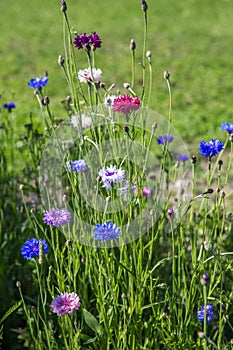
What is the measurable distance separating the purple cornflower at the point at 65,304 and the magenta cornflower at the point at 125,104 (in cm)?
55

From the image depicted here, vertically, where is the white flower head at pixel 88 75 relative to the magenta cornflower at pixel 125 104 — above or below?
above

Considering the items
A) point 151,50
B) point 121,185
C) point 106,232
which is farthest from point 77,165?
point 151,50

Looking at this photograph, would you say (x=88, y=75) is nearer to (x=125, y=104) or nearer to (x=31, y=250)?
(x=125, y=104)

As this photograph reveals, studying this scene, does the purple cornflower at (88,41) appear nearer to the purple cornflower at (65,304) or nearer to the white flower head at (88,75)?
the white flower head at (88,75)

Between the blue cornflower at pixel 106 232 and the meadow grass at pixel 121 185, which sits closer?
the blue cornflower at pixel 106 232

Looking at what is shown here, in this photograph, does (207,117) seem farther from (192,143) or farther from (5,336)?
(5,336)

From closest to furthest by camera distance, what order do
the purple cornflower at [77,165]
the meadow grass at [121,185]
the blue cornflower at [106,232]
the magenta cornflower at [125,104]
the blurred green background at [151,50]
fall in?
the blue cornflower at [106,232], the magenta cornflower at [125,104], the meadow grass at [121,185], the purple cornflower at [77,165], the blurred green background at [151,50]

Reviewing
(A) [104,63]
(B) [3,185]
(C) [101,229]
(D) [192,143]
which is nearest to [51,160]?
(B) [3,185]

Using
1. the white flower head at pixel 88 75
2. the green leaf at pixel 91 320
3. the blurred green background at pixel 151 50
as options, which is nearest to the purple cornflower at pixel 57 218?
the green leaf at pixel 91 320

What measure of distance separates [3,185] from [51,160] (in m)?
0.39

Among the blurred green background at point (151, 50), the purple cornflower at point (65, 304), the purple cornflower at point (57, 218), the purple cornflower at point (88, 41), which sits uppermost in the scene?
the blurred green background at point (151, 50)

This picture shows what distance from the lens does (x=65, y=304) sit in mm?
1624

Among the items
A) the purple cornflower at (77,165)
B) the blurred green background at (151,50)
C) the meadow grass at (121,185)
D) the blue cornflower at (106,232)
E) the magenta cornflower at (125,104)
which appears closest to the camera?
the blue cornflower at (106,232)

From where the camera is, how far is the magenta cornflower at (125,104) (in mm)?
1646
